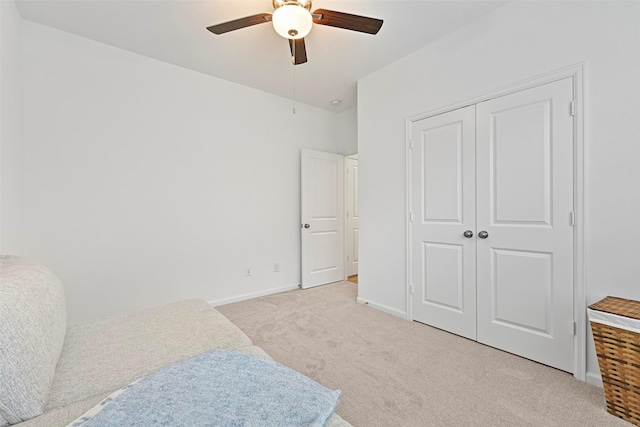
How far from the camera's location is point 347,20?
1826 millimetres

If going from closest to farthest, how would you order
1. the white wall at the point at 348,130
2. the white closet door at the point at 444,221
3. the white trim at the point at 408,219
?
the white closet door at the point at 444,221 → the white trim at the point at 408,219 → the white wall at the point at 348,130

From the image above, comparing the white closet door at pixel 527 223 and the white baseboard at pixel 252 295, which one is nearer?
the white closet door at pixel 527 223

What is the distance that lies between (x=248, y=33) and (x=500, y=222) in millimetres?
2614

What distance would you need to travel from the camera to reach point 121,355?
1146 mm

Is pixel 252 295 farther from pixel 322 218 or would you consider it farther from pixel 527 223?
pixel 527 223

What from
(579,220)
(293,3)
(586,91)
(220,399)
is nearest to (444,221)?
→ (579,220)

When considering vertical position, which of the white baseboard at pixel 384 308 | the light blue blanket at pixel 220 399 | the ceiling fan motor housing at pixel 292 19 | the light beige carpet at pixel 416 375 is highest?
the ceiling fan motor housing at pixel 292 19

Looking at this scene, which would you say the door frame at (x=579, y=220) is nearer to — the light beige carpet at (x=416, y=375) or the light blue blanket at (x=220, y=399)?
the light beige carpet at (x=416, y=375)

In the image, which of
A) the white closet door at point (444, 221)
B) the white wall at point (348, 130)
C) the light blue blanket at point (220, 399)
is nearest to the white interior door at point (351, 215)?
the white wall at point (348, 130)

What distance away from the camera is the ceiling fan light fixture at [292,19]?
1.71 metres

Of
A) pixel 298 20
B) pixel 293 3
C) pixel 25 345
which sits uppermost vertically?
pixel 293 3

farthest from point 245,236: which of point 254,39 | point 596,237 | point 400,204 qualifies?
point 596,237

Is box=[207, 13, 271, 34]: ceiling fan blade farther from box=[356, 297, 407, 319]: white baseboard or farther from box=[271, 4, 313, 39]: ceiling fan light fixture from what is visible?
box=[356, 297, 407, 319]: white baseboard

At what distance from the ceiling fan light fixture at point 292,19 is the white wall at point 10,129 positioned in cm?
174
